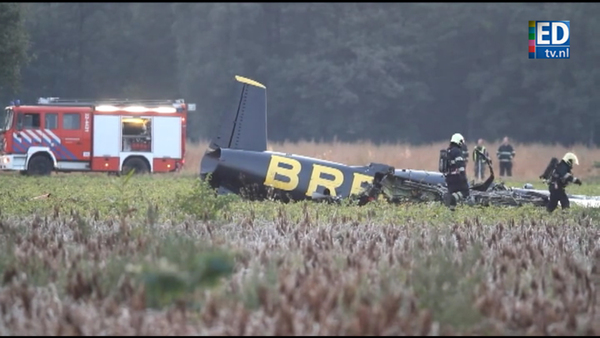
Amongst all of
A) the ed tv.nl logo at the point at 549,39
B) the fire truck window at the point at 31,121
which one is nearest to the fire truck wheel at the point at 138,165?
the fire truck window at the point at 31,121

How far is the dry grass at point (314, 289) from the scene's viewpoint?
7527mm

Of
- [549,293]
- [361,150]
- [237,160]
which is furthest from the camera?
[361,150]

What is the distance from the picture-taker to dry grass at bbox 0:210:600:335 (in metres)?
7.53

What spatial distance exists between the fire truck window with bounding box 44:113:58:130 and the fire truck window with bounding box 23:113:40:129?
242mm

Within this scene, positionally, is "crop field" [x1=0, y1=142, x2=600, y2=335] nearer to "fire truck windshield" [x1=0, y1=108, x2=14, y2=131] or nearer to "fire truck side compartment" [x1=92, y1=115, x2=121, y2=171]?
"fire truck side compartment" [x1=92, y1=115, x2=121, y2=171]

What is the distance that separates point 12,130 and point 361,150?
15.5 metres

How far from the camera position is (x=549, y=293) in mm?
9039

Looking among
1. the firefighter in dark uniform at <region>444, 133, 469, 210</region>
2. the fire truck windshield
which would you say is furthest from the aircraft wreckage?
the fire truck windshield

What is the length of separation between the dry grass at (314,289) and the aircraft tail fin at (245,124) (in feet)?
29.1

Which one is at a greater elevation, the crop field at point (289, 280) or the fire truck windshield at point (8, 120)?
the fire truck windshield at point (8, 120)

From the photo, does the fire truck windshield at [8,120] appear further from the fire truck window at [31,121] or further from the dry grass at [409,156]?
the dry grass at [409,156]

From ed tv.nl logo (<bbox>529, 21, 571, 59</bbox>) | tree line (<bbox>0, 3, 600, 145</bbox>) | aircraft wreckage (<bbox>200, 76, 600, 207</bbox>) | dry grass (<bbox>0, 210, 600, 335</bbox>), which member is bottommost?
dry grass (<bbox>0, 210, 600, 335</bbox>)

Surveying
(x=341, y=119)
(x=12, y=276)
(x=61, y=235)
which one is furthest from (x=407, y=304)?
(x=341, y=119)

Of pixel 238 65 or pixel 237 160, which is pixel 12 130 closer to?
pixel 237 160
